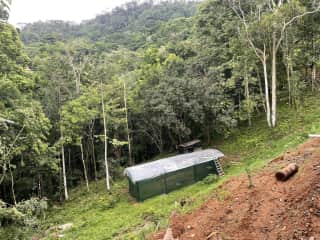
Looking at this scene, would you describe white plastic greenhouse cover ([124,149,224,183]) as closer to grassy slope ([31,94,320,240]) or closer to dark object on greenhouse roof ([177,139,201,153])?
grassy slope ([31,94,320,240])

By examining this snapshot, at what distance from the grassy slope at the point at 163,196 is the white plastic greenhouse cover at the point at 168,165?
1.04m

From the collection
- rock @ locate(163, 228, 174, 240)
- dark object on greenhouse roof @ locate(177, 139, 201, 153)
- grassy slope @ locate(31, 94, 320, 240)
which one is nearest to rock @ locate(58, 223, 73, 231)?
grassy slope @ locate(31, 94, 320, 240)

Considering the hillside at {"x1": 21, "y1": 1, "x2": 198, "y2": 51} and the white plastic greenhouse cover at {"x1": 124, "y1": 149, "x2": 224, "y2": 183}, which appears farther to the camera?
the hillside at {"x1": 21, "y1": 1, "x2": 198, "y2": 51}

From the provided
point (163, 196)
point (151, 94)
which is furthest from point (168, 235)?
point (151, 94)

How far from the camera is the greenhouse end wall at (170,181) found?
14.0 meters

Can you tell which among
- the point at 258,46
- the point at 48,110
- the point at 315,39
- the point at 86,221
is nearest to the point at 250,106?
the point at 258,46

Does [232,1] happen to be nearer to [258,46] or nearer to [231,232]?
[258,46]

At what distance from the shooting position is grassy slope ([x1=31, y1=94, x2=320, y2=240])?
1138cm

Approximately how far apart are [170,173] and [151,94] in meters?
6.19

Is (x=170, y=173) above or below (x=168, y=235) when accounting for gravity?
below

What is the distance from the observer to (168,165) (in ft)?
47.9

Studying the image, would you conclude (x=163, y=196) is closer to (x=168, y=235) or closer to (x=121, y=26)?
(x=168, y=235)

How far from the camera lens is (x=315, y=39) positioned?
60.5ft

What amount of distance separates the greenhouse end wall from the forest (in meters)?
2.97
